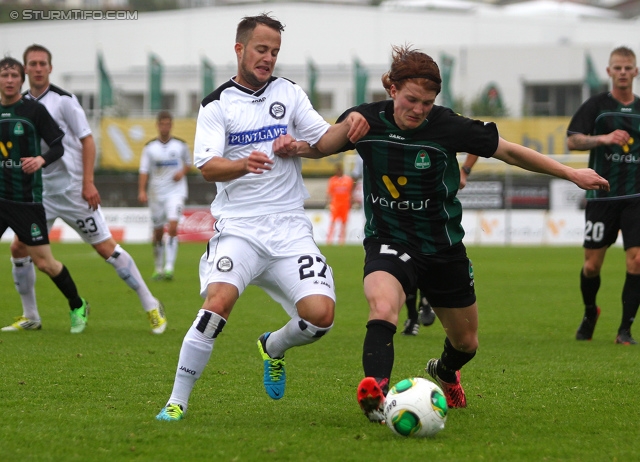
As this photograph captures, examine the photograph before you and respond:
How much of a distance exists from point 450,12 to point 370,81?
11.4 meters

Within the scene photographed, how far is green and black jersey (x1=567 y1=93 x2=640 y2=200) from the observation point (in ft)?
30.6

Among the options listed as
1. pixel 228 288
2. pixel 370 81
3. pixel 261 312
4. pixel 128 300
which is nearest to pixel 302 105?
pixel 228 288

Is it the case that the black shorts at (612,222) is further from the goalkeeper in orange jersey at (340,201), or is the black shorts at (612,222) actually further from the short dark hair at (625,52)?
the goalkeeper in orange jersey at (340,201)

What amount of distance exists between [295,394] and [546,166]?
228 cm

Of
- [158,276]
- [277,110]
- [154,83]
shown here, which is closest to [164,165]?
[158,276]

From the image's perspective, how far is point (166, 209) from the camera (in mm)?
16891

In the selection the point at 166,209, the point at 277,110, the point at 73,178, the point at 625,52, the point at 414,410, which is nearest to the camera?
the point at 414,410

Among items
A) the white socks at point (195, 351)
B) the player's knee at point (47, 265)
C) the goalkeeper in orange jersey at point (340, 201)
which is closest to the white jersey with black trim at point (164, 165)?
the player's knee at point (47, 265)

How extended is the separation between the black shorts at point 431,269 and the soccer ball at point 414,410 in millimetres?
692

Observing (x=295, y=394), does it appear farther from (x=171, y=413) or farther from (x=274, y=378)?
(x=171, y=413)

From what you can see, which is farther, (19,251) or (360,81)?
(360,81)

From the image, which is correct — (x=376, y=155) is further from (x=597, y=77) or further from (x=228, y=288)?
(x=597, y=77)

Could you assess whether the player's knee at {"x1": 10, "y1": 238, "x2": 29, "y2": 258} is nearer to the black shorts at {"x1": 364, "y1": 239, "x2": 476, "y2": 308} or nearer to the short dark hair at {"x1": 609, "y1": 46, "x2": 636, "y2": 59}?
the black shorts at {"x1": 364, "y1": 239, "x2": 476, "y2": 308}

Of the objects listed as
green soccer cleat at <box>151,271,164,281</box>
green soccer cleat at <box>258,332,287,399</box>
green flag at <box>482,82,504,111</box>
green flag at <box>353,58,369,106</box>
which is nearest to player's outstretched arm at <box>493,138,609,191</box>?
green soccer cleat at <box>258,332,287,399</box>
